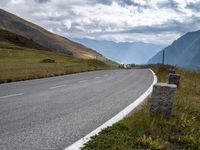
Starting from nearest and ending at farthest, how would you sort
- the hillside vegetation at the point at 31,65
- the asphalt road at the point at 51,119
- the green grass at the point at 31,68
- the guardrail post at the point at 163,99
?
the asphalt road at the point at 51,119 < the guardrail post at the point at 163,99 < the green grass at the point at 31,68 < the hillside vegetation at the point at 31,65

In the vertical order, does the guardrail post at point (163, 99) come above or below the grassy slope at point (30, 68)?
above

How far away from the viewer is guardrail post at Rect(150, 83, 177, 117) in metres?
9.62

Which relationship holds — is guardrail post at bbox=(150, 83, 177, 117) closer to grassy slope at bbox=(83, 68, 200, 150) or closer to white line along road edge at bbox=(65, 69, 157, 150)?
grassy slope at bbox=(83, 68, 200, 150)

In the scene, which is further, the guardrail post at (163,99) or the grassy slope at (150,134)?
the guardrail post at (163,99)

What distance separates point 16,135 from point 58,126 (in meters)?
1.30

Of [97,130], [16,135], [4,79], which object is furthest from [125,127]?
[4,79]

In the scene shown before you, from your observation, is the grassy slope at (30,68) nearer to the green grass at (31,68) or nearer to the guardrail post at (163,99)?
the green grass at (31,68)

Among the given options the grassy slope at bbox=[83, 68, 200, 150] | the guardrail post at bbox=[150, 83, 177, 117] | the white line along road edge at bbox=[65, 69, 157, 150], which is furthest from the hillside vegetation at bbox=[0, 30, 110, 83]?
the grassy slope at bbox=[83, 68, 200, 150]

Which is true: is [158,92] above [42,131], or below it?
above

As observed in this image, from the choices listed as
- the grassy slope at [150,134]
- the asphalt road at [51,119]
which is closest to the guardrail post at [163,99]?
the grassy slope at [150,134]

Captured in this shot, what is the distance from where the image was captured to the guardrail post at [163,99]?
31.6 feet

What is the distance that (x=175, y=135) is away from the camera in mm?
Result: 8125

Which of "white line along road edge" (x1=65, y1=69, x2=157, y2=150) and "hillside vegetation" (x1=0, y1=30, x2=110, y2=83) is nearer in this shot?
"white line along road edge" (x1=65, y1=69, x2=157, y2=150)

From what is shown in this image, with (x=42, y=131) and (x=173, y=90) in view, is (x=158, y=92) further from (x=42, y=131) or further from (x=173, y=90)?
(x=42, y=131)
